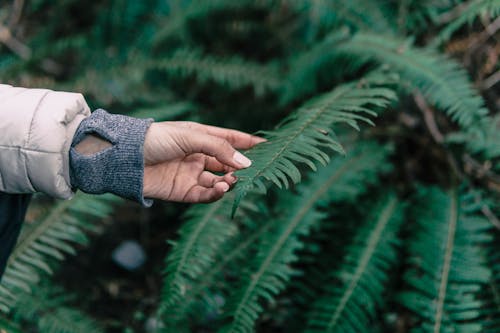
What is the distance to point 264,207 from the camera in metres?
1.70

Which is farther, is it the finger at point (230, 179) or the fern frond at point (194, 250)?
the fern frond at point (194, 250)

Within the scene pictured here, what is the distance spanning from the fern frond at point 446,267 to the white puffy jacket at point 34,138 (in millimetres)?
1175

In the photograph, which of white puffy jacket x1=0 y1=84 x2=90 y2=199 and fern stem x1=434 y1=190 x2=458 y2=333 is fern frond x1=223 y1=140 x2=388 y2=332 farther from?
white puffy jacket x1=0 y1=84 x2=90 y2=199

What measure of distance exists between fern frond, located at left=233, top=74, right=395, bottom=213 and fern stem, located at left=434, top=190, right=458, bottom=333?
23.6 inches

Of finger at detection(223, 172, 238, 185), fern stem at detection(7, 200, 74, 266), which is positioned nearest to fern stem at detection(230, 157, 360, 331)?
finger at detection(223, 172, 238, 185)

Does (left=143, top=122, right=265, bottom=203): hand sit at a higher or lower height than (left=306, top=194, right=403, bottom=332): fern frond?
higher

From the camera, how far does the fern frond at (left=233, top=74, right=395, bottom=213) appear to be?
1.02 m

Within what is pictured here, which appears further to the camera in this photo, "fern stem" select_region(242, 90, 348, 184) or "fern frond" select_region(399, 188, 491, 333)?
"fern frond" select_region(399, 188, 491, 333)

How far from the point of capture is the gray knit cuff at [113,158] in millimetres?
1101

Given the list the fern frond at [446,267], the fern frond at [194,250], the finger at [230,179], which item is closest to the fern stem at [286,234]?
the fern frond at [194,250]

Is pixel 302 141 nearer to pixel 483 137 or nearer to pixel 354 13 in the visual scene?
pixel 483 137

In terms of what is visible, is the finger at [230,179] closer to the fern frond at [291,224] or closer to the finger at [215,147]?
the finger at [215,147]

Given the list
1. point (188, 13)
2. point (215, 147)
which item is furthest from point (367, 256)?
point (188, 13)

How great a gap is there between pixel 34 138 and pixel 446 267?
4.44 feet
